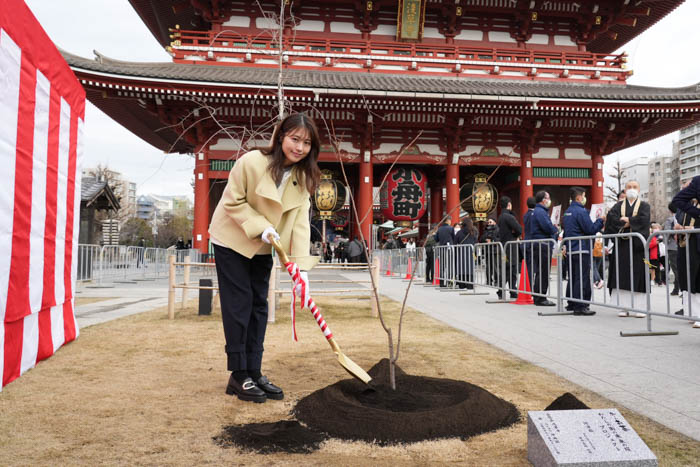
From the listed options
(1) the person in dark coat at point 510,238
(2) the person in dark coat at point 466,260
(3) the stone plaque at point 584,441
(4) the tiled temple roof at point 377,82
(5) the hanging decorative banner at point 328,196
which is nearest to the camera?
(3) the stone plaque at point 584,441

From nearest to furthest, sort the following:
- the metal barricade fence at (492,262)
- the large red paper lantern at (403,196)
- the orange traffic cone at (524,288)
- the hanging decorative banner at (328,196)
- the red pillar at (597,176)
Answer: the orange traffic cone at (524,288) → the metal barricade fence at (492,262) → the hanging decorative banner at (328,196) → the red pillar at (597,176) → the large red paper lantern at (403,196)

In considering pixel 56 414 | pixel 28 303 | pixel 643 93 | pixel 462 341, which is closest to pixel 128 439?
pixel 56 414

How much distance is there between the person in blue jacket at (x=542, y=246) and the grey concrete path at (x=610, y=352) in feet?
2.10

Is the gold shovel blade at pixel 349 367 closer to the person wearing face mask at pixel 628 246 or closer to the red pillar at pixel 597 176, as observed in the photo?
the person wearing face mask at pixel 628 246

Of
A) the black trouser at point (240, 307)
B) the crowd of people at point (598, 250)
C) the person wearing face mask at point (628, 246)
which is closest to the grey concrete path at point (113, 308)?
the black trouser at point (240, 307)

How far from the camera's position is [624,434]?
1.55 m

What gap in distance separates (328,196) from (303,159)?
12.6m

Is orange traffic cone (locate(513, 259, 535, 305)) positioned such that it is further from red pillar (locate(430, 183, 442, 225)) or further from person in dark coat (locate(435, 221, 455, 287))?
red pillar (locate(430, 183, 442, 225))

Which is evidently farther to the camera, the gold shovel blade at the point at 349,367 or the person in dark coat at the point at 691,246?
the person in dark coat at the point at 691,246

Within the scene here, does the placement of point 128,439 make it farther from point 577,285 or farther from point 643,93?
point 643,93

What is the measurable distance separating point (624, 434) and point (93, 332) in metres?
4.32

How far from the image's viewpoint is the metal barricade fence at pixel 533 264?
6473 mm

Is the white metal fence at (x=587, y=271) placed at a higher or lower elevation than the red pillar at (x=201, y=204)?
lower

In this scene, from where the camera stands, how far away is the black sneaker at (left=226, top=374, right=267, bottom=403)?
2365 millimetres
